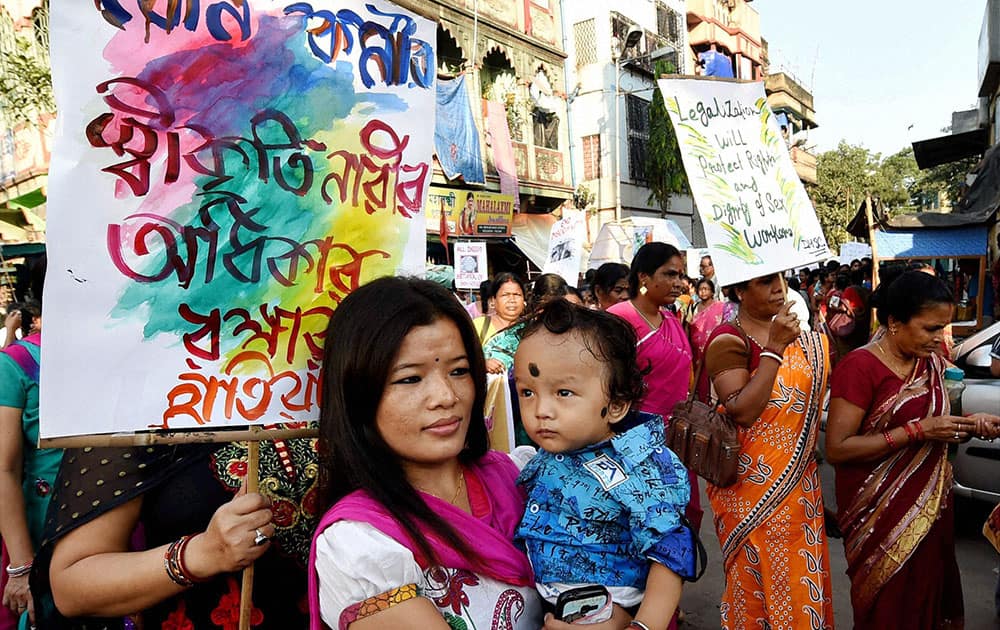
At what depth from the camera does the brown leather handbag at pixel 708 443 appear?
2.44 meters

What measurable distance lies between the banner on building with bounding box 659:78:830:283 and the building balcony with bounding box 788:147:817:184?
30.8 m

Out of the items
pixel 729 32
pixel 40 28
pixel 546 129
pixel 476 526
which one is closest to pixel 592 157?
pixel 546 129

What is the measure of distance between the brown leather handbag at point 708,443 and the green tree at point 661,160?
65.7 ft

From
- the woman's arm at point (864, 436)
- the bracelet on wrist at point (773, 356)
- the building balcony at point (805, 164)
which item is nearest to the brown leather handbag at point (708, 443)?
the bracelet on wrist at point (773, 356)

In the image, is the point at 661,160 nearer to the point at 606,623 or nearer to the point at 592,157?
the point at 592,157

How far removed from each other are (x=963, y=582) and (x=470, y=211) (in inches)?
479

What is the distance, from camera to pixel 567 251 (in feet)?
25.8

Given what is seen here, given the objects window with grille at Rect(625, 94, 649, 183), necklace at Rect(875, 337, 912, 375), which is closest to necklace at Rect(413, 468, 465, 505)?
necklace at Rect(875, 337, 912, 375)

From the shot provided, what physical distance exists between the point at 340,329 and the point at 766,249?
1.97m

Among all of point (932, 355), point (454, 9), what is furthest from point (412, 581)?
point (454, 9)

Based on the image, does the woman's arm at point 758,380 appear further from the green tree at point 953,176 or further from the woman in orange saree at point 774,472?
the green tree at point 953,176

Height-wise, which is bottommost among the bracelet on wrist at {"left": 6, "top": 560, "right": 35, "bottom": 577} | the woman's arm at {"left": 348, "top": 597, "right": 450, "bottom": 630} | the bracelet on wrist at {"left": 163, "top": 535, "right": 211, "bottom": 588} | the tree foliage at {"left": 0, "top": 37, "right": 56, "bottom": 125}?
the bracelet on wrist at {"left": 6, "top": 560, "right": 35, "bottom": 577}

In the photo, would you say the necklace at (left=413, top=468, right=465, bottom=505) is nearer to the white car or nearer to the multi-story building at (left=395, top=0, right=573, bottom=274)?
the white car

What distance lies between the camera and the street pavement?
3611 millimetres
